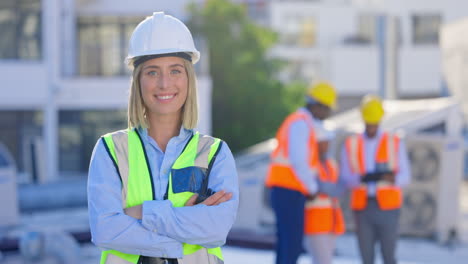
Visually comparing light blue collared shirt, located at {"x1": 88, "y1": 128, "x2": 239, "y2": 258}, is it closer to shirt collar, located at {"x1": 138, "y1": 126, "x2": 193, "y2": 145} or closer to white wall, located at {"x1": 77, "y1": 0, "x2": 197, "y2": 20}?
shirt collar, located at {"x1": 138, "y1": 126, "x2": 193, "y2": 145}

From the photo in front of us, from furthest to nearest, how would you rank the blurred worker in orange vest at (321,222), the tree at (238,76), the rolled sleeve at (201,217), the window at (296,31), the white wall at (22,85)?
the window at (296,31) < the tree at (238,76) < the white wall at (22,85) < the blurred worker in orange vest at (321,222) < the rolled sleeve at (201,217)

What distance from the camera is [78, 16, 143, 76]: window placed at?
1110 inches

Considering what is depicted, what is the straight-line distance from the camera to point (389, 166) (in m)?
7.31

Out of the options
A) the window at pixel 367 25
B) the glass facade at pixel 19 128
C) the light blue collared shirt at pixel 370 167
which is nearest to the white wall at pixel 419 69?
the window at pixel 367 25

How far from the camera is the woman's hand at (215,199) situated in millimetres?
3139

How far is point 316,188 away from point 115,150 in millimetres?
3554

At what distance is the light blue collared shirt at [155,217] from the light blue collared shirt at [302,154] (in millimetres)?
3238

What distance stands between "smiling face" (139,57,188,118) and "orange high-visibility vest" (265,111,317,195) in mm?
3279

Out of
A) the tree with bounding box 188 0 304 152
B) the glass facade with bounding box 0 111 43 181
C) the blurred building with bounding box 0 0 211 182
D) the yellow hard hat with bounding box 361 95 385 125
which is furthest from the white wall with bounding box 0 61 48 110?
the yellow hard hat with bounding box 361 95 385 125

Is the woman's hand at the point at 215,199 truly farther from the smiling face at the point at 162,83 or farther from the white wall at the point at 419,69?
the white wall at the point at 419,69

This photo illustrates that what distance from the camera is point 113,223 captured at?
3.06m

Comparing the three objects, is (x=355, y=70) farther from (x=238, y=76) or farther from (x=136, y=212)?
(x=136, y=212)

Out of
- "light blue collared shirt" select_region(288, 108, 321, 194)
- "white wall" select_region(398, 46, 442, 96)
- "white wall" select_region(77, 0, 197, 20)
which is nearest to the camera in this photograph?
"light blue collared shirt" select_region(288, 108, 321, 194)

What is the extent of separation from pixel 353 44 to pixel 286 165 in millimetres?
43309
